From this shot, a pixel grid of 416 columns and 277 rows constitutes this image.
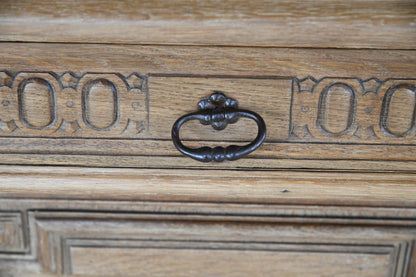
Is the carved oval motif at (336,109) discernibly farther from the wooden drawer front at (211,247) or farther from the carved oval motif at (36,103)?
the carved oval motif at (36,103)

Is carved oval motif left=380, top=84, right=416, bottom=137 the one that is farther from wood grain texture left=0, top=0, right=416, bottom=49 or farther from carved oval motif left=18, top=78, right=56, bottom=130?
carved oval motif left=18, top=78, right=56, bottom=130

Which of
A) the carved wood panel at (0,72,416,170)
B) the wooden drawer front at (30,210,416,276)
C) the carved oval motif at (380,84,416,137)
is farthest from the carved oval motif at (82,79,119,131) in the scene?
the carved oval motif at (380,84,416,137)

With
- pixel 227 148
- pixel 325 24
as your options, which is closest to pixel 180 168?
pixel 227 148

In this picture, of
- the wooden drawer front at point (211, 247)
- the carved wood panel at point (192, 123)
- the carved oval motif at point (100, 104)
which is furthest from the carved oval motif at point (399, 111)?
the carved oval motif at point (100, 104)

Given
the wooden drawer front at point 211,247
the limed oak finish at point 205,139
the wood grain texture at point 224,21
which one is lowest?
the wooden drawer front at point 211,247

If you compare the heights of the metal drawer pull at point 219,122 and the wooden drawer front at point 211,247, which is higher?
the metal drawer pull at point 219,122
